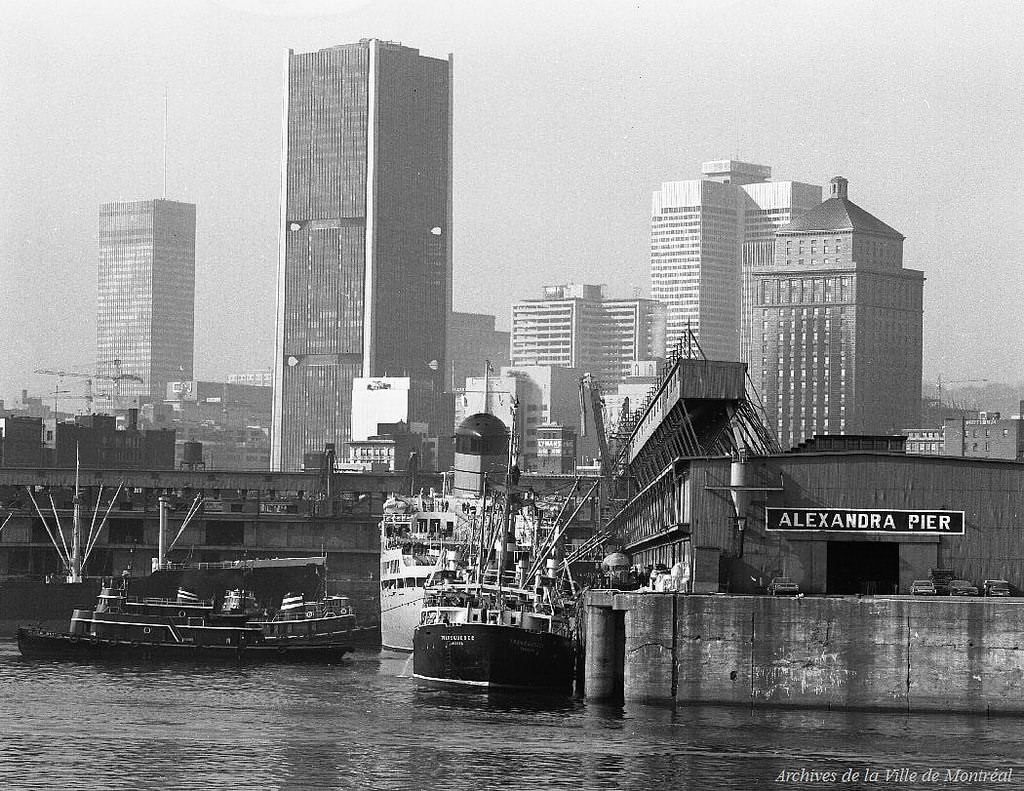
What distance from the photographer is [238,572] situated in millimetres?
186625

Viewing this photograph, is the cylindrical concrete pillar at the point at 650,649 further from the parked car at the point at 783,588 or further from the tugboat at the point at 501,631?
the tugboat at the point at 501,631

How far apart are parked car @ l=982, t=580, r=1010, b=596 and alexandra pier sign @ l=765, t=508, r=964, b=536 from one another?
2.86 m

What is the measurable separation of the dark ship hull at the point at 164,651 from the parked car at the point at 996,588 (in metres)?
50.1

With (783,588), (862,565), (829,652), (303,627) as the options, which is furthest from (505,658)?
(303,627)

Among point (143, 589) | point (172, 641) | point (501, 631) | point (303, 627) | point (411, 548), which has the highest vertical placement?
point (411, 548)

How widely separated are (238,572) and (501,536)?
65.6 m

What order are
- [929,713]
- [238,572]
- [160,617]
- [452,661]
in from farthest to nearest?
[238,572] < [160,617] < [452,661] < [929,713]

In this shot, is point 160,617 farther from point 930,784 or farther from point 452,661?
point 930,784

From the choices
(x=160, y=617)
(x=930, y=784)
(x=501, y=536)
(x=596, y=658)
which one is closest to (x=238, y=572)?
(x=160, y=617)

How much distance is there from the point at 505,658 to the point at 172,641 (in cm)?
3157

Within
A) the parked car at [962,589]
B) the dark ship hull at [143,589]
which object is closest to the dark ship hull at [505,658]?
the parked car at [962,589]

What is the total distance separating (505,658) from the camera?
113m

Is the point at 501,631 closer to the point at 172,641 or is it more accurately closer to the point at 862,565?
the point at 862,565

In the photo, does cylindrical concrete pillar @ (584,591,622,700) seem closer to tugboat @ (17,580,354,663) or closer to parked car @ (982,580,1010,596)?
parked car @ (982,580,1010,596)
